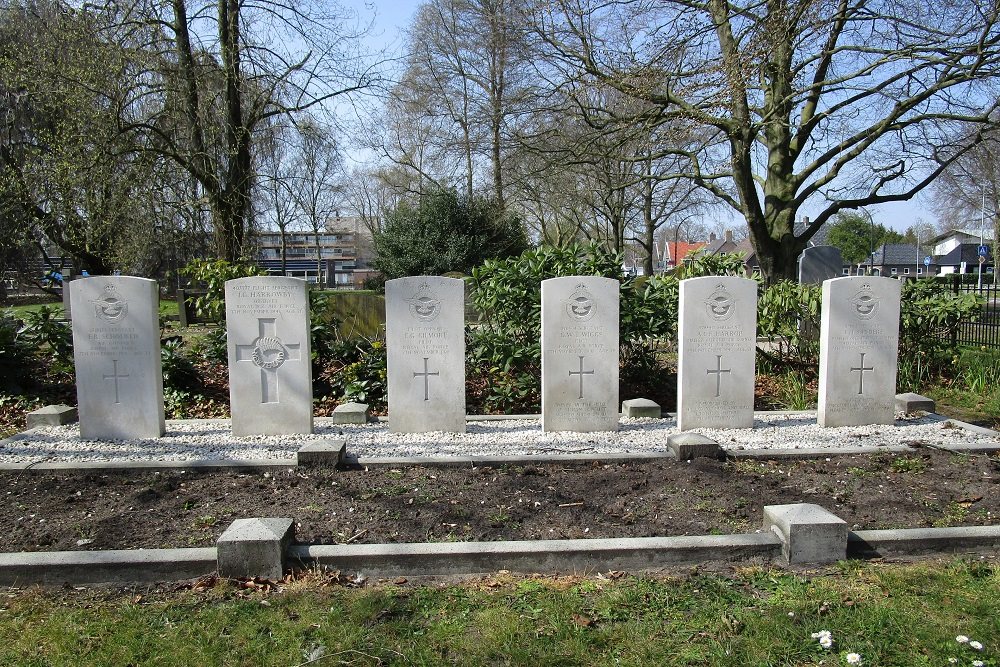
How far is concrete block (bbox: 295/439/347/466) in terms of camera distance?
16.3 ft

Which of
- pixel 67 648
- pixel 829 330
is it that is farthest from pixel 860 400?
pixel 67 648

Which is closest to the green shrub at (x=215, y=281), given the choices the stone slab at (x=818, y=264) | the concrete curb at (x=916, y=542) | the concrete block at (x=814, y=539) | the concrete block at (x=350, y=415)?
the concrete block at (x=350, y=415)

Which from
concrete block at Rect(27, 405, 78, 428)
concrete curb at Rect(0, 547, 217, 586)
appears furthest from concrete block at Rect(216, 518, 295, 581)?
concrete block at Rect(27, 405, 78, 428)

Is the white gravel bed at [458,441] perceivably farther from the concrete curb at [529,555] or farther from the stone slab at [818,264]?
the stone slab at [818,264]

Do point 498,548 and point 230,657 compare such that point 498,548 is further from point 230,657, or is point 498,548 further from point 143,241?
point 143,241

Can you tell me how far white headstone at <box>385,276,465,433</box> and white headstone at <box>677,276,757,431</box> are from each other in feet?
7.09

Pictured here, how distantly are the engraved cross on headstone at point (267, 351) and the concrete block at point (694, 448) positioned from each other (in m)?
3.53

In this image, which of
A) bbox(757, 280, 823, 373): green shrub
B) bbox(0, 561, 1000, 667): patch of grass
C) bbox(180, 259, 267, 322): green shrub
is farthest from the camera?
bbox(757, 280, 823, 373): green shrub

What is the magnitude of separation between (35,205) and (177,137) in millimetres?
2709

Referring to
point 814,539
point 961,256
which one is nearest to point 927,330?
point 814,539

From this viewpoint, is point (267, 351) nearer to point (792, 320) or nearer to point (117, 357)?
point (117, 357)

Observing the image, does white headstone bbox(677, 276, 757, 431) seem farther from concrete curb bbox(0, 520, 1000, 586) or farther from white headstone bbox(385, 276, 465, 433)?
concrete curb bbox(0, 520, 1000, 586)

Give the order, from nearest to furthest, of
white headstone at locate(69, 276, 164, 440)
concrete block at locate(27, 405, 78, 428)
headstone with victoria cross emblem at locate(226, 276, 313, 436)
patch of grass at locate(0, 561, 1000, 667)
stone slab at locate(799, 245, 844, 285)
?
patch of grass at locate(0, 561, 1000, 667) → white headstone at locate(69, 276, 164, 440) → headstone with victoria cross emblem at locate(226, 276, 313, 436) → concrete block at locate(27, 405, 78, 428) → stone slab at locate(799, 245, 844, 285)

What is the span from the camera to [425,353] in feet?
20.2
